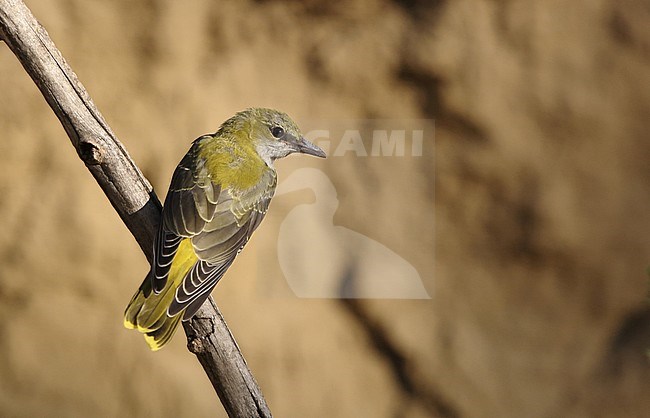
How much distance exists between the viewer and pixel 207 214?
6.11 feet

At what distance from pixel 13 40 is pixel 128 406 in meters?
1.53

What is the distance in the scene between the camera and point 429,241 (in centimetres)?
298

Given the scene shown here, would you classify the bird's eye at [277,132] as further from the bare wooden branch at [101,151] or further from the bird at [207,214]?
the bare wooden branch at [101,151]

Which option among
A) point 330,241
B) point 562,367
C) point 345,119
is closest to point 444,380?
point 562,367

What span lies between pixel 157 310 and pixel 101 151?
1.16 feet

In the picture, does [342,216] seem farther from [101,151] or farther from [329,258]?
[101,151]

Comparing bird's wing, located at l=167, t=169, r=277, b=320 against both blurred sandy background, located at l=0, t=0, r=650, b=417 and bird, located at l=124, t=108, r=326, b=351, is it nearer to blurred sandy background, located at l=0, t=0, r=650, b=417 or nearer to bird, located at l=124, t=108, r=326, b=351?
bird, located at l=124, t=108, r=326, b=351

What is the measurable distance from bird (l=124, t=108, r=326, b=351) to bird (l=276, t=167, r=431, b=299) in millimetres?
905

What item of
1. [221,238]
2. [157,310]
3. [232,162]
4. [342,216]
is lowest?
[157,310]

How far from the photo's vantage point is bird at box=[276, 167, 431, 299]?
2.99 m

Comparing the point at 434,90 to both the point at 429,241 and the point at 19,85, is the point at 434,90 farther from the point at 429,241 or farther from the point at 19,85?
the point at 19,85

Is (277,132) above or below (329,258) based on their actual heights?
below

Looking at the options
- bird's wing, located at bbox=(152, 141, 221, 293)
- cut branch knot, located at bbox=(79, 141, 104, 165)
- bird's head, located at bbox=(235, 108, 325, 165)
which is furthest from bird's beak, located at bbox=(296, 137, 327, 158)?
cut branch knot, located at bbox=(79, 141, 104, 165)

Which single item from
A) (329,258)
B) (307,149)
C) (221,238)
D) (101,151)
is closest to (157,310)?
(221,238)
